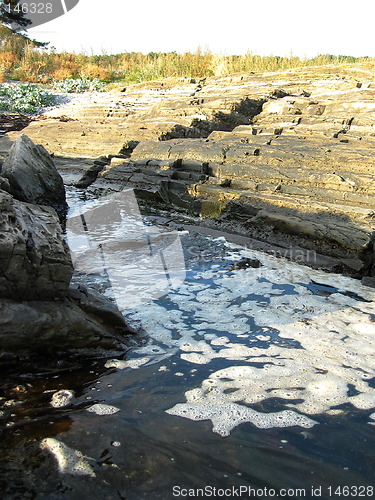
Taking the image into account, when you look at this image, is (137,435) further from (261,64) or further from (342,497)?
A: (261,64)

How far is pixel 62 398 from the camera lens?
2.90 m

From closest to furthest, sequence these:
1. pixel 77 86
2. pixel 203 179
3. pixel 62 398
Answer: pixel 62 398
pixel 203 179
pixel 77 86

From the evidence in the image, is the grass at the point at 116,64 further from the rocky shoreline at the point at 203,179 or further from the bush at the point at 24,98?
the rocky shoreline at the point at 203,179

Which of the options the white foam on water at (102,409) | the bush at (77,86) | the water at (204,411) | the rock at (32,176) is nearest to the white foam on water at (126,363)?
the water at (204,411)

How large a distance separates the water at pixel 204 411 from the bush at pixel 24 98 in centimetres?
1892

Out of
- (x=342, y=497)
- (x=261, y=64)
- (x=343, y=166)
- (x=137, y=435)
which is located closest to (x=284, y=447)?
(x=342, y=497)

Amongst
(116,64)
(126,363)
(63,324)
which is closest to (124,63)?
(116,64)

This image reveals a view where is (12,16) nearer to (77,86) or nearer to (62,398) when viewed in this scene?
(77,86)

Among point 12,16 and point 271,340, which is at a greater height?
point 12,16

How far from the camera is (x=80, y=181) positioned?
35.4 feet

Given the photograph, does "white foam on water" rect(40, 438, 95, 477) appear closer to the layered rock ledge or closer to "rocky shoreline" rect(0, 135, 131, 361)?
"rocky shoreline" rect(0, 135, 131, 361)

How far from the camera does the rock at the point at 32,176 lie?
301 inches

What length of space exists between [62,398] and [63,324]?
653 millimetres

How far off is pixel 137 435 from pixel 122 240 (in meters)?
4.75
